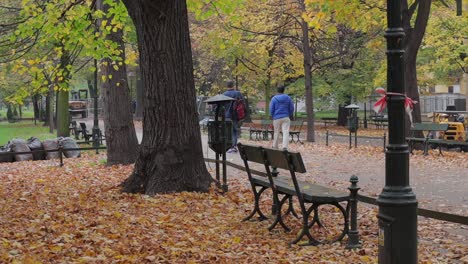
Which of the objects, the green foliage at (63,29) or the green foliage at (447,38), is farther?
the green foliage at (447,38)

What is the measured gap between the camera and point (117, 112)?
51.0 feet

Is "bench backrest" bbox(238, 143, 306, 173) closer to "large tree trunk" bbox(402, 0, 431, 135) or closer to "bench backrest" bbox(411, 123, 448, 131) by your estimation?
"bench backrest" bbox(411, 123, 448, 131)

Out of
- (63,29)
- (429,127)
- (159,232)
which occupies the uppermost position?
(63,29)

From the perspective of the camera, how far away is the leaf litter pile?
20.9 ft

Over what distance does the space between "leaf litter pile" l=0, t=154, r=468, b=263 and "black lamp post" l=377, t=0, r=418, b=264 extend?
178 cm

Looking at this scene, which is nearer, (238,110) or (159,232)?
(159,232)

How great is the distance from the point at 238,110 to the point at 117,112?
3.46 metres

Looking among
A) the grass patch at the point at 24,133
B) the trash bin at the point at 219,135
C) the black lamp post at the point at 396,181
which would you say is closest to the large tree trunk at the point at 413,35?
the trash bin at the point at 219,135

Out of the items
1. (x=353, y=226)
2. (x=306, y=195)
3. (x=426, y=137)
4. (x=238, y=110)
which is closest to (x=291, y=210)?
(x=306, y=195)

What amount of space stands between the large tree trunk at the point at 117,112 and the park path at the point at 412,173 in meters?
2.90

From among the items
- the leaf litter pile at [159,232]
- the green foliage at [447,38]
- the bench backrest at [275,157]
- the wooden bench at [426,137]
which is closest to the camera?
the leaf litter pile at [159,232]

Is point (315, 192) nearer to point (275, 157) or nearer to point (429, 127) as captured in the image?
point (275, 157)

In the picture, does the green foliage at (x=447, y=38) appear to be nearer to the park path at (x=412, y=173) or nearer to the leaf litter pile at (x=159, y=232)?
the park path at (x=412, y=173)

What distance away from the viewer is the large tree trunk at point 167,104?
10.4 m
